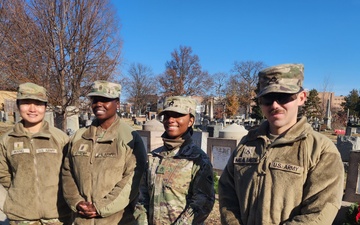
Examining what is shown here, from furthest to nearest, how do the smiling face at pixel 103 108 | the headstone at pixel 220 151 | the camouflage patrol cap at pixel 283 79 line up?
the headstone at pixel 220 151
the smiling face at pixel 103 108
the camouflage patrol cap at pixel 283 79

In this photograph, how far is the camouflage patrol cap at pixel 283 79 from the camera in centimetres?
172

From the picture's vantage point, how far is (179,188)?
212cm

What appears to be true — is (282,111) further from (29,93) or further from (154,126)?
(154,126)

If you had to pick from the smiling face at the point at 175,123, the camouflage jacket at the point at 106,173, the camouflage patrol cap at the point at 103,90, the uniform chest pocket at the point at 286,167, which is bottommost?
the camouflage jacket at the point at 106,173

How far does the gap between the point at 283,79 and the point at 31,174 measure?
2.58 m

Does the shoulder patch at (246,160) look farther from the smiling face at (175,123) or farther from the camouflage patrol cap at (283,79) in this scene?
the smiling face at (175,123)

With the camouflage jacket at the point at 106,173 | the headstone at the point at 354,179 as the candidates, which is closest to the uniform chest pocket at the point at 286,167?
the camouflage jacket at the point at 106,173

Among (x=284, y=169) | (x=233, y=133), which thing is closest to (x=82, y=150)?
(x=284, y=169)

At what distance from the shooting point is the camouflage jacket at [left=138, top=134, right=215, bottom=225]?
6.82ft

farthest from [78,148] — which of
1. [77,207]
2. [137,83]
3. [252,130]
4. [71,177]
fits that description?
[137,83]

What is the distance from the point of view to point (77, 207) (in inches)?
95.7

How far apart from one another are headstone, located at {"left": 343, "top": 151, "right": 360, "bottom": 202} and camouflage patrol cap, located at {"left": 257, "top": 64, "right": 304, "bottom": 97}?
4.80m

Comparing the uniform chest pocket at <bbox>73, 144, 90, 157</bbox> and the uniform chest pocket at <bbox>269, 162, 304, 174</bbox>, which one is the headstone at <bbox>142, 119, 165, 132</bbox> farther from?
the uniform chest pocket at <bbox>269, 162, 304, 174</bbox>

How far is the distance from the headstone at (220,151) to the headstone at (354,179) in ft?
8.46
